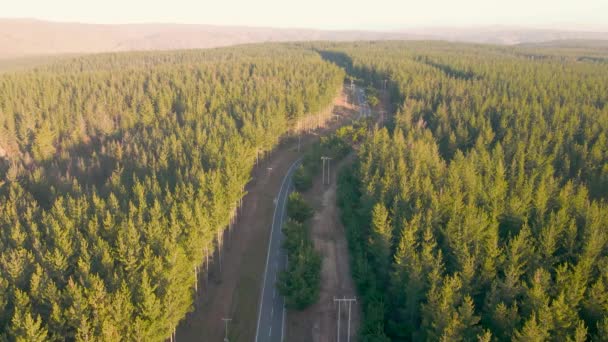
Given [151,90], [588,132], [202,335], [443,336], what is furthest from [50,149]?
[588,132]

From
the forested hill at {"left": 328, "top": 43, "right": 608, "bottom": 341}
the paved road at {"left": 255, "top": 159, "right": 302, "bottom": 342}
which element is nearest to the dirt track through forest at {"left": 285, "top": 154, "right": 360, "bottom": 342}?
the paved road at {"left": 255, "top": 159, "right": 302, "bottom": 342}

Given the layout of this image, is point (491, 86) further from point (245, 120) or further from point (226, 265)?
point (226, 265)

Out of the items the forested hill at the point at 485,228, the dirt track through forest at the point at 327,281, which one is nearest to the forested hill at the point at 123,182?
the dirt track through forest at the point at 327,281

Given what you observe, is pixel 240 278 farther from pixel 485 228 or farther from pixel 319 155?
pixel 319 155

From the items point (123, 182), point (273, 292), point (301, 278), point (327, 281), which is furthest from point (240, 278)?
point (123, 182)

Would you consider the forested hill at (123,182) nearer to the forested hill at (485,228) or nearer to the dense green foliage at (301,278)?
the dense green foliage at (301,278)
